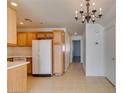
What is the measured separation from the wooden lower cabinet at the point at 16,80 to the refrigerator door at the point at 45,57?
10.7 ft

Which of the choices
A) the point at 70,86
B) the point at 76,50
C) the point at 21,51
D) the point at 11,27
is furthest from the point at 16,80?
the point at 76,50

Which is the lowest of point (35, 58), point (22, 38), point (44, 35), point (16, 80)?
point (16, 80)

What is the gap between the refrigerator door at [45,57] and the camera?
284 inches

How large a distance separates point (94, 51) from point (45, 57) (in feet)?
7.39

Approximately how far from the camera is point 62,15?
5523 millimetres

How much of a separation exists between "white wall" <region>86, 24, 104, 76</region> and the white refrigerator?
1.74 meters

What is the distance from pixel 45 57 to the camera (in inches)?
286

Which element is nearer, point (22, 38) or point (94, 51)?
point (94, 51)

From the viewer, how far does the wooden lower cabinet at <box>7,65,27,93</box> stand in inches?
115

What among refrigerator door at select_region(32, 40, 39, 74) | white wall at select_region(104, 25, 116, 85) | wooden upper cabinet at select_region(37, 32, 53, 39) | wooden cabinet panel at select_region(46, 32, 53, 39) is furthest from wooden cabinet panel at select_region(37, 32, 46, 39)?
white wall at select_region(104, 25, 116, 85)

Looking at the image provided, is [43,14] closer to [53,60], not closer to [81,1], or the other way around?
[81,1]

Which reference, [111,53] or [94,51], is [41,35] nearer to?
[94,51]

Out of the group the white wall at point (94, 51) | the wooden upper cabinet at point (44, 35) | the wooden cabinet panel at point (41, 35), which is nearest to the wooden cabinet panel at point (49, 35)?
the wooden upper cabinet at point (44, 35)
